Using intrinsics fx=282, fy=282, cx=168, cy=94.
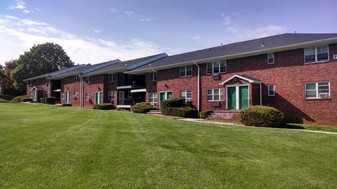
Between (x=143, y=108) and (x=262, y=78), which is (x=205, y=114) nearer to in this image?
(x=262, y=78)

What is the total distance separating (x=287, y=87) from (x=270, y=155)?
13519 mm

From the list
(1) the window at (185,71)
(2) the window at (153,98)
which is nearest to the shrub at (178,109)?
(1) the window at (185,71)

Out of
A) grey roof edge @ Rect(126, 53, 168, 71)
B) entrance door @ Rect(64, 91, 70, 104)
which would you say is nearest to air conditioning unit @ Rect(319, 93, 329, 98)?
grey roof edge @ Rect(126, 53, 168, 71)

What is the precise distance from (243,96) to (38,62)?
55.3 meters

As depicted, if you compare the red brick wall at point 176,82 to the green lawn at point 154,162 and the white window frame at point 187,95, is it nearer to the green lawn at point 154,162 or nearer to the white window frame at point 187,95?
the white window frame at point 187,95

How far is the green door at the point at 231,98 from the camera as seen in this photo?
2295cm

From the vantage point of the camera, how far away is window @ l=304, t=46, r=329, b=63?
18.7 meters

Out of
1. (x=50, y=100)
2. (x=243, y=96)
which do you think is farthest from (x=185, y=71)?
(x=50, y=100)

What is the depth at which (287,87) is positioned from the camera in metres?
20.3

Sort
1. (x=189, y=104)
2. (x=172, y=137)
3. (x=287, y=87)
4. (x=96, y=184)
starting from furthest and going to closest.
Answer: (x=189, y=104), (x=287, y=87), (x=172, y=137), (x=96, y=184)

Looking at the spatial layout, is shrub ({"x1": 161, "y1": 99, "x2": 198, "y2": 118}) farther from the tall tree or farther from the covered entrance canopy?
the tall tree

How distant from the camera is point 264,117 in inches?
685

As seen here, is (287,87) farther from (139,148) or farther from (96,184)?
Result: (96,184)

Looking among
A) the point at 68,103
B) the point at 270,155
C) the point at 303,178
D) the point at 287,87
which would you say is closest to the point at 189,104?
the point at 287,87
